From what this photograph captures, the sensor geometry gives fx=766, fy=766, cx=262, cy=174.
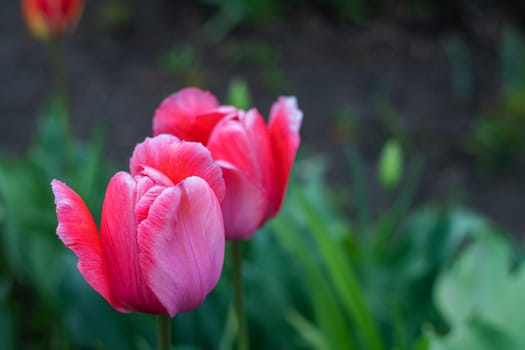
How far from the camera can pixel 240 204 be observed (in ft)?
2.05

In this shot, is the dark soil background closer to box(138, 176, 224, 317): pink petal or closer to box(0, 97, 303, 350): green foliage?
box(0, 97, 303, 350): green foliage

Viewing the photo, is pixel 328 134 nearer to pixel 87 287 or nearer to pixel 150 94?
pixel 150 94

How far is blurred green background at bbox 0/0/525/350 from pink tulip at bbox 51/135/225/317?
420mm

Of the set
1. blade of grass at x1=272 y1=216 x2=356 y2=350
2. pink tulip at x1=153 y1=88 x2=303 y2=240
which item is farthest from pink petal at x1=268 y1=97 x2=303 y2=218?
blade of grass at x1=272 y1=216 x2=356 y2=350

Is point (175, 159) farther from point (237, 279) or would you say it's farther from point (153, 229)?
point (237, 279)

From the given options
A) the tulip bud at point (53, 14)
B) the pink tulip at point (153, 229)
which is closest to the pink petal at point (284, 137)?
the pink tulip at point (153, 229)

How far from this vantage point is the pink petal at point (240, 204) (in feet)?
2.05

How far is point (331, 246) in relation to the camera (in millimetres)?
1048

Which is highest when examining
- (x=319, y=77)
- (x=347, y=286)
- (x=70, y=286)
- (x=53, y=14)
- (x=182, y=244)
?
(x=319, y=77)

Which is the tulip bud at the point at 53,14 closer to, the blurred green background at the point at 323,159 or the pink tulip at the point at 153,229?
the blurred green background at the point at 323,159

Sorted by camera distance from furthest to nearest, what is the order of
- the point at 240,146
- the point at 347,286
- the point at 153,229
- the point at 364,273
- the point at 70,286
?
the point at 364,273
the point at 70,286
the point at 347,286
the point at 240,146
the point at 153,229

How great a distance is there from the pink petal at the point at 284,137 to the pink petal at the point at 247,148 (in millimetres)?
10

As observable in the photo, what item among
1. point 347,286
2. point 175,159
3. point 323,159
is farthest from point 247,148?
point 323,159

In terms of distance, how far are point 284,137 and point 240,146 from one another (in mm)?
56
